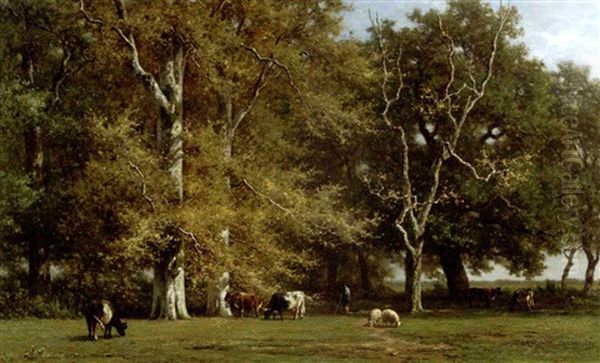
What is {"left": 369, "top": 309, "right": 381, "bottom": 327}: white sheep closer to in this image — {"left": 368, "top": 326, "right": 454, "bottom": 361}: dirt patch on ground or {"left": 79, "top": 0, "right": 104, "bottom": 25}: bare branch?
{"left": 368, "top": 326, "right": 454, "bottom": 361}: dirt patch on ground

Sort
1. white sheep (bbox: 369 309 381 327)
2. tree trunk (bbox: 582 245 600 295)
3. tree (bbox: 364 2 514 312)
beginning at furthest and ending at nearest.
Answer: tree trunk (bbox: 582 245 600 295)
tree (bbox: 364 2 514 312)
white sheep (bbox: 369 309 381 327)

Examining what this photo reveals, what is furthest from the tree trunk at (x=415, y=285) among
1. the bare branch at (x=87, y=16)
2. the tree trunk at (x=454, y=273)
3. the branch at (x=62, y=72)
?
the branch at (x=62, y=72)

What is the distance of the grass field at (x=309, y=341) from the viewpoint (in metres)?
17.0

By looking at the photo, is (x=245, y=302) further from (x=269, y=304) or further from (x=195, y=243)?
(x=195, y=243)

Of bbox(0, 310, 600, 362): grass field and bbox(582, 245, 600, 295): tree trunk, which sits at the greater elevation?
bbox(582, 245, 600, 295): tree trunk

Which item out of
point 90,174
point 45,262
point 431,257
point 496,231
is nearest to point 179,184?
point 90,174

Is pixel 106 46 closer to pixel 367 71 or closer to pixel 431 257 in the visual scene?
pixel 367 71

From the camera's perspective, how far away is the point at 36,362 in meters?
16.0

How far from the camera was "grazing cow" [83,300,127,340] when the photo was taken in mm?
19547

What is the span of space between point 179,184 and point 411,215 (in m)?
10.9

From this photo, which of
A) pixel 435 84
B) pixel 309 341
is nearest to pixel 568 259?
pixel 435 84

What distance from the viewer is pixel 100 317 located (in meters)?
19.7

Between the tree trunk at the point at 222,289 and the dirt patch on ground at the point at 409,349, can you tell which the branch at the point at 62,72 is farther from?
the dirt patch on ground at the point at 409,349

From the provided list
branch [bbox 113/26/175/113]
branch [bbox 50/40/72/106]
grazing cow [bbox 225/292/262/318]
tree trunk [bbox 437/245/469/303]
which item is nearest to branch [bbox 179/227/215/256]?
grazing cow [bbox 225/292/262/318]
